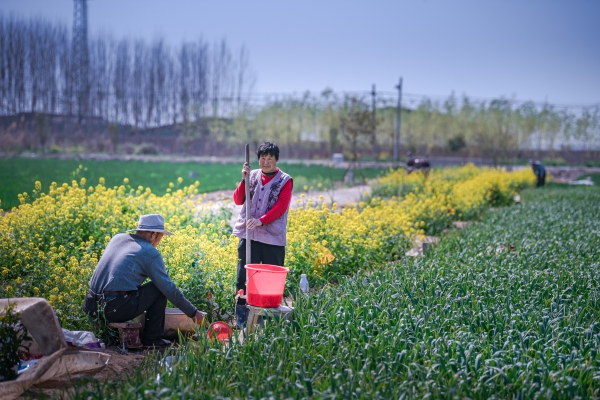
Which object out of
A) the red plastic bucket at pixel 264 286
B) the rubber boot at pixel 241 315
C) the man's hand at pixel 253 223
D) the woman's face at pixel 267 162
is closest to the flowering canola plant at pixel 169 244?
the rubber boot at pixel 241 315

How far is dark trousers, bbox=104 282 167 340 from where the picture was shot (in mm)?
4512

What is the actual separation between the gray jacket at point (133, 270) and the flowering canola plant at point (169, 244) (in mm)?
396

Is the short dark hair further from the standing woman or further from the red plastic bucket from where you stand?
the red plastic bucket

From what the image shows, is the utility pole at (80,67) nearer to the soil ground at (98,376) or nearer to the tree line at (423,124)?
the tree line at (423,124)

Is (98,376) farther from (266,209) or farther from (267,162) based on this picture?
(267,162)

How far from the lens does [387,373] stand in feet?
11.2

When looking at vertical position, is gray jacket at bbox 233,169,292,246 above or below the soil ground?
above

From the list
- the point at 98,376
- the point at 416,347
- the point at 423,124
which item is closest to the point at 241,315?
the point at 98,376

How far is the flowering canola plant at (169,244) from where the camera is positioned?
5.19m

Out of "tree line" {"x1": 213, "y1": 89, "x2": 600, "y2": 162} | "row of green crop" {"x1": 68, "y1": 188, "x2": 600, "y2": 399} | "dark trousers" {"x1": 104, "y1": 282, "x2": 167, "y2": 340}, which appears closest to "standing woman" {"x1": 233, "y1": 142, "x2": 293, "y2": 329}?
"row of green crop" {"x1": 68, "y1": 188, "x2": 600, "y2": 399}

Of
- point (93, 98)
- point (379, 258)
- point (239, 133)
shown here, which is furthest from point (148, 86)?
point (379, 258)

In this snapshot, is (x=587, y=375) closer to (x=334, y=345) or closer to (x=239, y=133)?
(x=334, y=345)

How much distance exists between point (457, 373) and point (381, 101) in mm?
56961

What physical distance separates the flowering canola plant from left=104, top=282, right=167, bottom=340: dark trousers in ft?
0.89
